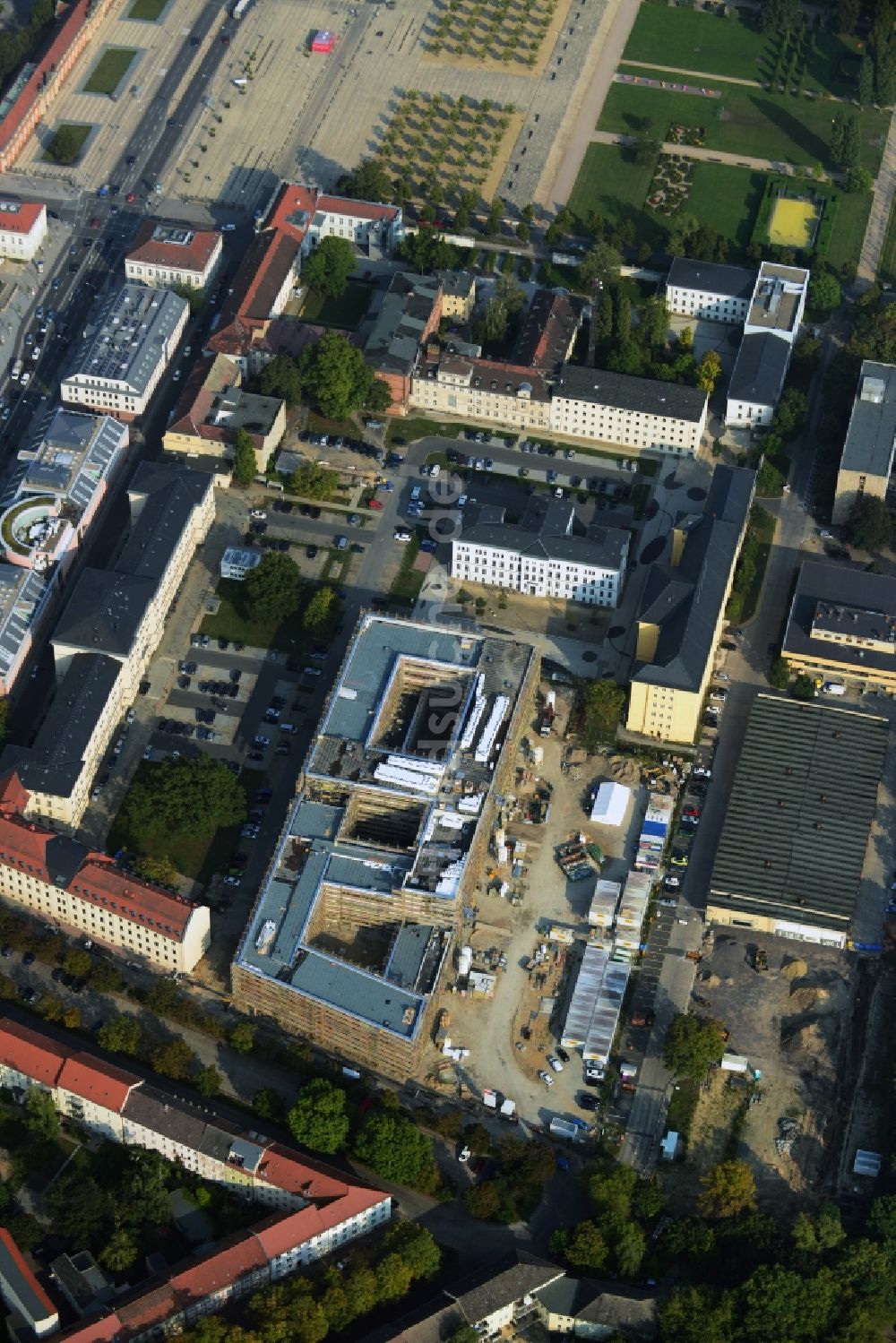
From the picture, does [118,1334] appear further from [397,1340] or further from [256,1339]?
[397,1340]

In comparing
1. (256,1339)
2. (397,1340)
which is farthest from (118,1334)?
(397,1340)
